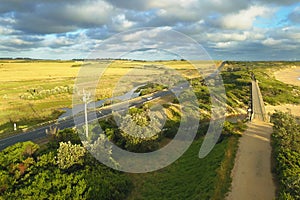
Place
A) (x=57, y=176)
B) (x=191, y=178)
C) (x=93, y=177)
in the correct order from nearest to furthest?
(x=57, y=176) < (x=93, y=177) < (x=191, y=178)

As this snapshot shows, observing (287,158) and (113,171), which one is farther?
(113,171)

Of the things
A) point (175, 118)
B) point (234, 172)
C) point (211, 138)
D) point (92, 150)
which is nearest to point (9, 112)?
point (175, 118)

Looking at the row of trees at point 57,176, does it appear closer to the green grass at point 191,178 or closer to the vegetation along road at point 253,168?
the green grass at point 191,178

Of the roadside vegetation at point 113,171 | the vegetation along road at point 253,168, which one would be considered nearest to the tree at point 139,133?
the roadside vegetation at point 113,171

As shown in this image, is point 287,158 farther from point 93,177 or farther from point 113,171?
point 93,177

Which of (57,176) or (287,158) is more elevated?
(287,158)

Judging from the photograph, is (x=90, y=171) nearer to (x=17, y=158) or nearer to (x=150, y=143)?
(x=17, y=158)

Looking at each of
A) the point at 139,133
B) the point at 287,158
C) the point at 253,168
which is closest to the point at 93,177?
the point at 139,133
